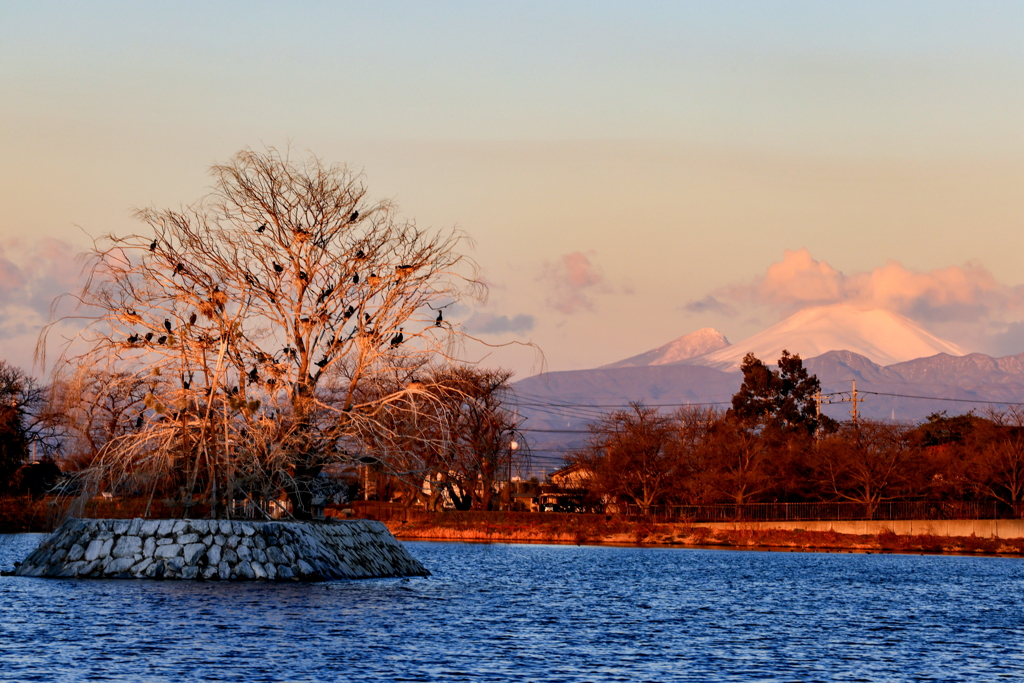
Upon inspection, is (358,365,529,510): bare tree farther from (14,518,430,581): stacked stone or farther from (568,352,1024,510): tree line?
(568,352,1024,510): tree line

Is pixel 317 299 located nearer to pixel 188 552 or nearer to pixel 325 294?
pixel 325 294

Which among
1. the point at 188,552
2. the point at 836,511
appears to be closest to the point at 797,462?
the point at 836,511

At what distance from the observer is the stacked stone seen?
33812 millimetres

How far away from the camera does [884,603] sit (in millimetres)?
34938

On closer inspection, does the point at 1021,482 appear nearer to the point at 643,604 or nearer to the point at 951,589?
the point at 951,589

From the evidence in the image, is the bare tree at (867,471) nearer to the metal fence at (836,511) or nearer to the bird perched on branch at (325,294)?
the metal fence at (836,511)

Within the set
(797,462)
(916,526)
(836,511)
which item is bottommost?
(916,526)

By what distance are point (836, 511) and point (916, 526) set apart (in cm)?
1079

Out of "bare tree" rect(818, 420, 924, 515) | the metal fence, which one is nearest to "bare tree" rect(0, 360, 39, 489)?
the metal fence

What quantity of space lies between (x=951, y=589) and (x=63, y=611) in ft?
95.4

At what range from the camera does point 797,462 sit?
100812 millimetres

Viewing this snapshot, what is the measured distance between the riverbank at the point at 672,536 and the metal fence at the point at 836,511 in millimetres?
4002

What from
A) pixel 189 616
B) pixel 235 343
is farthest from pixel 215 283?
pixel 189 616

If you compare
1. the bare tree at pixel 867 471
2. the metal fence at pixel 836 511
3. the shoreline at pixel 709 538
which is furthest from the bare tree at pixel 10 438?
the bare tree at pixel 867 471
